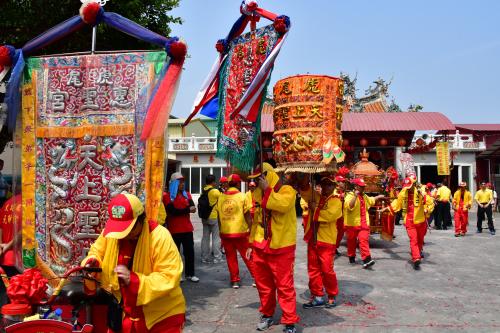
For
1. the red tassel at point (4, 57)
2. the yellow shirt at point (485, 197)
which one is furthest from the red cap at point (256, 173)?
the yellow shirt at point (485, 197)

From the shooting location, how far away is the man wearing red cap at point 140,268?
271 cm

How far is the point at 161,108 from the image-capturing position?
4.13 meters

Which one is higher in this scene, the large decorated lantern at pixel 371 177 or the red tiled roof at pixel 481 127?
the red tiled roof at pixel 481 127

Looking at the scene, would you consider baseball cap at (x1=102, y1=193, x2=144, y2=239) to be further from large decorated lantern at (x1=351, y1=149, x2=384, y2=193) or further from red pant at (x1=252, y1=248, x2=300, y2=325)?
large decorated lantern at (x1=351, y1=149, x2=384, y2=193)

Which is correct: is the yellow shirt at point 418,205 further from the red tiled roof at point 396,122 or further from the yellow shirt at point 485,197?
the red tiled roof at point 396,122

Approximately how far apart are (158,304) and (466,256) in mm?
9025

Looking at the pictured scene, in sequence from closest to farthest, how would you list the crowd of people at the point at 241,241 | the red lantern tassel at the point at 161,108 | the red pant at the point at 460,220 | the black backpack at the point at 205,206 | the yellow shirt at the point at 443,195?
the crowd of people at the point at 241,241 < the red lantern tassel at the point at 161,108 < the black backpack at the point at 205,206 < the red pant at the point at 460,220 < the yellow shirt at the point at 443,195

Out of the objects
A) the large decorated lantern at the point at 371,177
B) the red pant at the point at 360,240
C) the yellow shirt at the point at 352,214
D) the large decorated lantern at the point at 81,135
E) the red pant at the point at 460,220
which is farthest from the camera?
the red pant at the point at 460,220

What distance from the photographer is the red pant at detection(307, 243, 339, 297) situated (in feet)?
19.5

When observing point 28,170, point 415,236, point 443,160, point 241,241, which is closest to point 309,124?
point 241,241

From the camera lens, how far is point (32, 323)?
2529mm

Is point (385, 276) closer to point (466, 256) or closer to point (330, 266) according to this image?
point (330, 266)

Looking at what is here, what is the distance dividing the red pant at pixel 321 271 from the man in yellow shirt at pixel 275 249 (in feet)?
3.11

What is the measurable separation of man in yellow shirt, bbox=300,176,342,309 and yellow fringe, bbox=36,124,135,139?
2.77 metres
